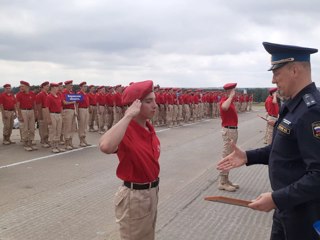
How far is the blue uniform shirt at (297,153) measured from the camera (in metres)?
2.32

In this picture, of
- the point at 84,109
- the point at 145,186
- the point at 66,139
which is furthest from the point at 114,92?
the point at 145,186

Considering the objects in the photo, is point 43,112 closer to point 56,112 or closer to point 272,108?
point 56,112

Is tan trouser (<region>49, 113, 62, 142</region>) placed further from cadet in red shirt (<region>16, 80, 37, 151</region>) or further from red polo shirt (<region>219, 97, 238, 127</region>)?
red polo shirt (<region>219, 97, 238, 127</region>)

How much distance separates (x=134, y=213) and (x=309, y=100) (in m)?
1.58

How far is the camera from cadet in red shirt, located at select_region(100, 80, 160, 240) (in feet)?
9.98

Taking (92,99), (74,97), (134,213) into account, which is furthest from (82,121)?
(134,213)

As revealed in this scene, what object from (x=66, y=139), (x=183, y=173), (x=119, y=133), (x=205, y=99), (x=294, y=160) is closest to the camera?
(x=294, y=160)

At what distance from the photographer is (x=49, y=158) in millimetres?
11320

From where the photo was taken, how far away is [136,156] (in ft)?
9.98

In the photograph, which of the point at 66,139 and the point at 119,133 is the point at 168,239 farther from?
the point at 66,139

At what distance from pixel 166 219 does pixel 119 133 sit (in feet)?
10.9

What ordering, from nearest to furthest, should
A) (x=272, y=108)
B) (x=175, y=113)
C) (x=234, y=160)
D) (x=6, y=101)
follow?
(x=234, y=160) → (x=272, y=108) → (x=6, y=101) → (x=175, y=113)

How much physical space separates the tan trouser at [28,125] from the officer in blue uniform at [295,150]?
11680 mm

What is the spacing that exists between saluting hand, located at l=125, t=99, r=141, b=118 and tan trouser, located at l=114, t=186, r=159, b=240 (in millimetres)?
629
